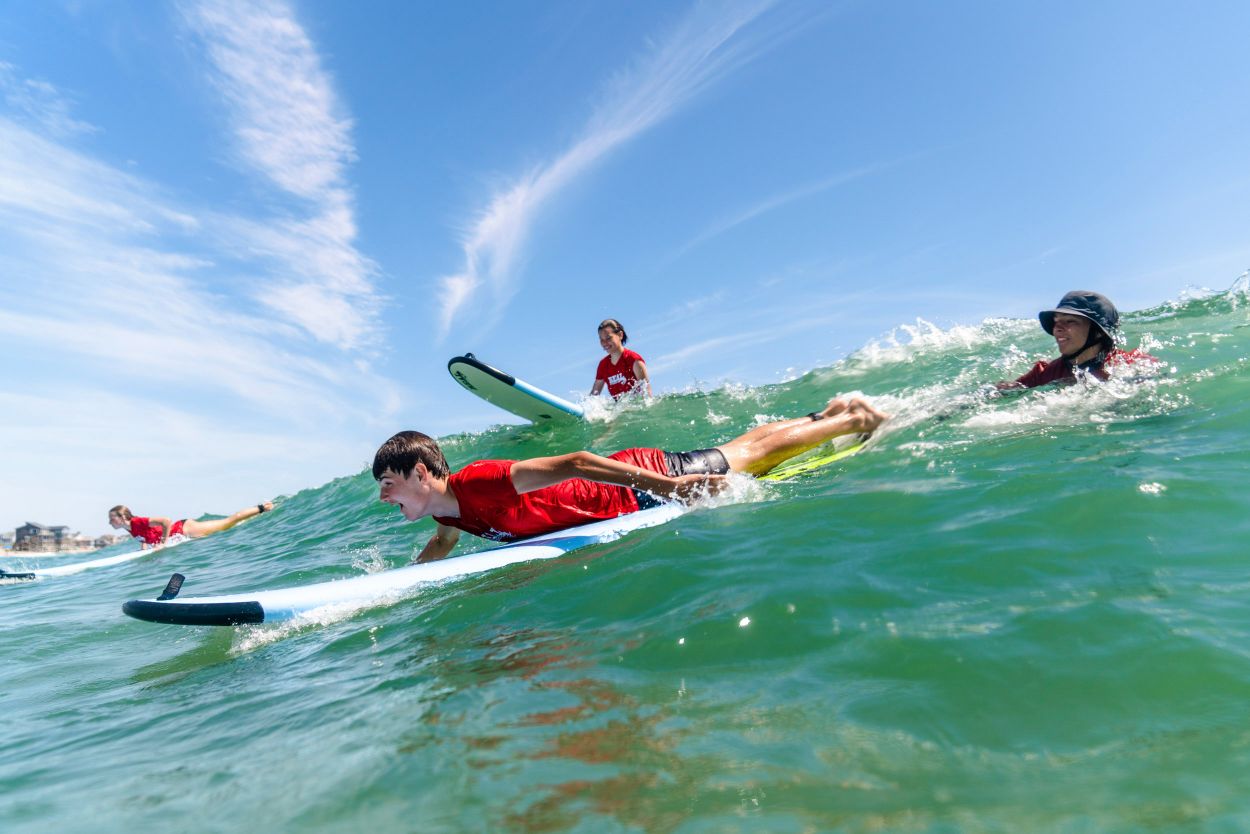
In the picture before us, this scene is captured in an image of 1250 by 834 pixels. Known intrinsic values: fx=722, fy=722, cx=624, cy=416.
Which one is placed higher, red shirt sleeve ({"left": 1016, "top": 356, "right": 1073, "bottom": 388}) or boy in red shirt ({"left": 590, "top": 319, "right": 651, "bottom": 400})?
boy in red shirt ({"left": 590, "top": 319, "right": 651, "bottom": 400})

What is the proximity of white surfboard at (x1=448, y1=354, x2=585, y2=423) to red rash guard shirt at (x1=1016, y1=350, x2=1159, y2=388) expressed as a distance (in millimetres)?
7083

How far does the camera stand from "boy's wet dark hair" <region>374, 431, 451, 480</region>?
178 inches

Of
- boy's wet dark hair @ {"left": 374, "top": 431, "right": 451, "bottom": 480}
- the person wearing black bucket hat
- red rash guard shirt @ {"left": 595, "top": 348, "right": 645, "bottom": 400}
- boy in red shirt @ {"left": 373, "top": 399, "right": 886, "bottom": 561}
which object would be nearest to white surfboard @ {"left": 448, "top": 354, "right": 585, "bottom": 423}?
red rash guard shirt @ {"left": 595, "top": 348, "right": 645, "bottom": 400}

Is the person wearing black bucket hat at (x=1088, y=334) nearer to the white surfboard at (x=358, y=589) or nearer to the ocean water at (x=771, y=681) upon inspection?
the ocean water at (x=771, y=681)

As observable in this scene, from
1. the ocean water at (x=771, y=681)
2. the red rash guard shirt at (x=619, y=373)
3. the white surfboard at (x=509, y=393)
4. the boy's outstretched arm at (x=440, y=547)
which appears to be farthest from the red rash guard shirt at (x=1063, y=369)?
the white surfboard at (x=509, y=393)

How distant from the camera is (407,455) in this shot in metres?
4.56

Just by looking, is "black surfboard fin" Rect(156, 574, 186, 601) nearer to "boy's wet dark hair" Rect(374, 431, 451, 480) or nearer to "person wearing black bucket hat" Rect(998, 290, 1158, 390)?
"boy's wet dark hair" Rect(374, 431, 451, 480)

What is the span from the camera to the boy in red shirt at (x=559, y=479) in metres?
4.61

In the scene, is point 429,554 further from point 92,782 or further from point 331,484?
point 331,484

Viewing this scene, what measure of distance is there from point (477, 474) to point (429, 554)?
99 cm

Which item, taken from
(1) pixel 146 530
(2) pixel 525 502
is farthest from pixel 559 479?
(1) pixel 146 530

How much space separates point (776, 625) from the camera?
2.90 meters

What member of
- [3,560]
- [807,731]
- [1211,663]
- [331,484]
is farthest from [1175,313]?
[3,560]

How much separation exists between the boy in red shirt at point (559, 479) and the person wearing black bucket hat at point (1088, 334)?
1.86 metres
